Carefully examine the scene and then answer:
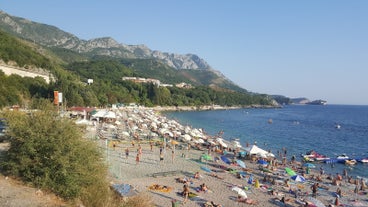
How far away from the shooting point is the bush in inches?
419

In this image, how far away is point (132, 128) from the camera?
1592 inches

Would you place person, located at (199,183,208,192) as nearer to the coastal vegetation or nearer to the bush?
the bush

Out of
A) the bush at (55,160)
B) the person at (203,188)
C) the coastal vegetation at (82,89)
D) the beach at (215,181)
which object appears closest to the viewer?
the bush at (55,160)

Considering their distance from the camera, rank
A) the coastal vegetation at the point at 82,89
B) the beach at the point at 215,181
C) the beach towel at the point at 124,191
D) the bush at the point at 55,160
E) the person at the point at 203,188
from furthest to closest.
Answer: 1. the coastal vegetation at the point at 82,89
2. the person at the point at 203,188
3. the beach at the point at 215,181
4. the beach towel at the point at 124,191
5. the bush at the point at 55,160

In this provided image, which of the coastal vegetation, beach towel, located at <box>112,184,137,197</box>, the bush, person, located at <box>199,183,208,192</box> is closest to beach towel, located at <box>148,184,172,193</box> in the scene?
person, located at <box>199,183,208,192</box>

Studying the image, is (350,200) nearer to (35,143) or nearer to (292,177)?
(292,177)

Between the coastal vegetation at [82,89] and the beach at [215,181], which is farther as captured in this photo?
the coastal vegetation at [82,89]

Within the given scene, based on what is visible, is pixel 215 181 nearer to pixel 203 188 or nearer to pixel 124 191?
pixel 203 188

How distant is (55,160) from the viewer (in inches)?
420

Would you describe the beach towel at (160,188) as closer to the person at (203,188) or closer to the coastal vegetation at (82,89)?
the person at (203,188)

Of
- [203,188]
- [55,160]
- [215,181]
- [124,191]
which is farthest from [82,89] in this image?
[55,160]

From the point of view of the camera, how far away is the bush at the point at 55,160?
10.6 metres

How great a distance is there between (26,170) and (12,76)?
51260 millimetres

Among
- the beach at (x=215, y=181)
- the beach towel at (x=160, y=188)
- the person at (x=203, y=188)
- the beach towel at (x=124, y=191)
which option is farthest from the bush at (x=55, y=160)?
the person at (x=203, y=188)
